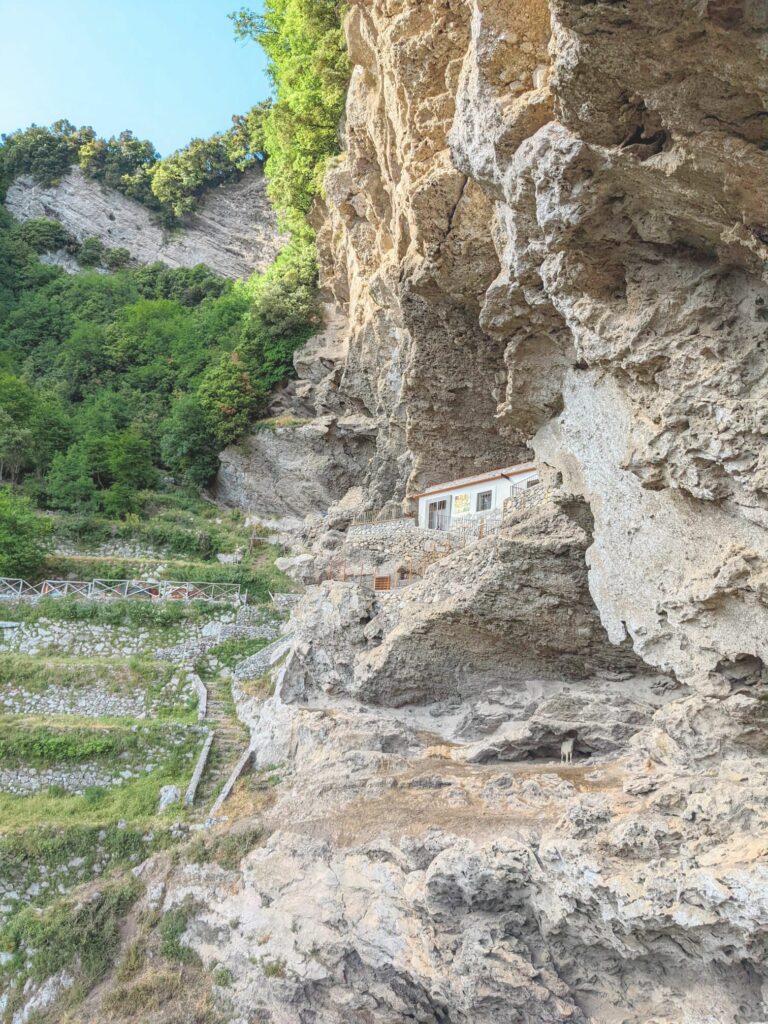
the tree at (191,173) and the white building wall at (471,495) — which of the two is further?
the tree at (191,173)

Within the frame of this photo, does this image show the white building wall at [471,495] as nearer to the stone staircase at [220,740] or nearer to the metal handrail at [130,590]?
the stone staircase at [220,740]

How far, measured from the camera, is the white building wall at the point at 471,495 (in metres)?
15.4

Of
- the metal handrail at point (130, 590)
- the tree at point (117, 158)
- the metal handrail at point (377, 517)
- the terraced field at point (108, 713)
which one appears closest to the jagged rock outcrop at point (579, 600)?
the terraced field at point (108, 713)

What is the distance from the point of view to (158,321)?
3759cm

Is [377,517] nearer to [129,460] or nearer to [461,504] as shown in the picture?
[461,504]

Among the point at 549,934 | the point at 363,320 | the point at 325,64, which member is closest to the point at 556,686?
the point at 549,934

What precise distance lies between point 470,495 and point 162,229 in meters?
39.8

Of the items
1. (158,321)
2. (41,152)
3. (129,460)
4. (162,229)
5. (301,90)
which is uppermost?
(41,152)

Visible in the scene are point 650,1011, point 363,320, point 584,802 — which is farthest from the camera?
point 363,320

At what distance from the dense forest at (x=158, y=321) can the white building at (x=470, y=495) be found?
41.6 feet

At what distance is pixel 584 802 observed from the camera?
765cm

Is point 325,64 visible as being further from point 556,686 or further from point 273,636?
point 556,686

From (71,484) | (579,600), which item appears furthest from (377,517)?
(71,484)

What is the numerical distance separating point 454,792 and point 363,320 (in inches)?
630
